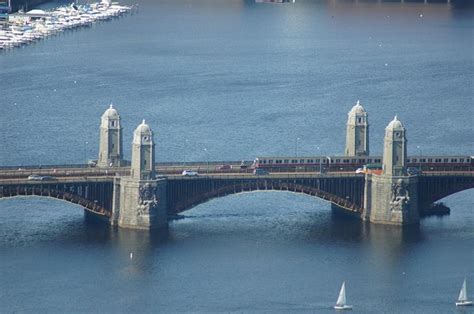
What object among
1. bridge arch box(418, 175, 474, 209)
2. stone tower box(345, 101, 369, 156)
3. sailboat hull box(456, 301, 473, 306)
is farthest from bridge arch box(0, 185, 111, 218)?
sailboat hull box(456, 301, 473, 306)

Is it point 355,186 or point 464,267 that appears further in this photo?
point 355,186

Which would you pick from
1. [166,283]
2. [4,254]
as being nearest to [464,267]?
[166,283]

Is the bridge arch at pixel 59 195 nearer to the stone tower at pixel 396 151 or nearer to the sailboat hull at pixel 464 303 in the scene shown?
the stone tower at pixel 396 151

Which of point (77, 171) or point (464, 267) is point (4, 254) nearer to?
point (77, 171)

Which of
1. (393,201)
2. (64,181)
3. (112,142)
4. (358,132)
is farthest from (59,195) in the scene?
(358,132)

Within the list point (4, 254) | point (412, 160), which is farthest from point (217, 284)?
point (412, 160)

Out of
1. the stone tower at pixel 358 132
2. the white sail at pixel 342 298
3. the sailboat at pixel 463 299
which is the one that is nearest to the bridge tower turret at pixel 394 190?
the stone tower at pixel 358 132

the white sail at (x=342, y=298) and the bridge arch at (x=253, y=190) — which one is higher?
the bridge arch at (x=253, y=190)

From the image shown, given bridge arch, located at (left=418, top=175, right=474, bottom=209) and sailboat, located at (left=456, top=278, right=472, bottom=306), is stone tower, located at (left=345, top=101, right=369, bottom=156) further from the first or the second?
sailboat, located at (left=456, top=278, right=472, bottom=306)
